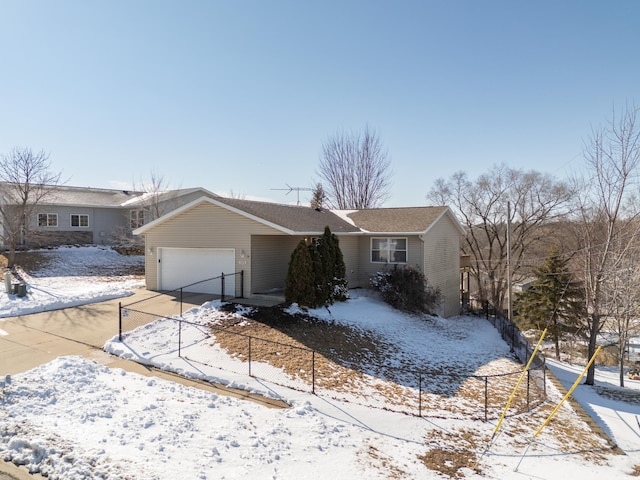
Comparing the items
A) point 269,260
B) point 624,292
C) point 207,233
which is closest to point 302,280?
point 269,260

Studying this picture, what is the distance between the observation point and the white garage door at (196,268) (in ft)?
54.9

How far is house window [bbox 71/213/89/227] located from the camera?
31.6m

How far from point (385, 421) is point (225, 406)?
3012mm

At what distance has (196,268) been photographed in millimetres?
17703

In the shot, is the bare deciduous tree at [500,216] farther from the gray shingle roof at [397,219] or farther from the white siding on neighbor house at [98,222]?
the white siding on neighbor house at [98,222]

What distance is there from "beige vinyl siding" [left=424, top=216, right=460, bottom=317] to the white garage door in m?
9.32

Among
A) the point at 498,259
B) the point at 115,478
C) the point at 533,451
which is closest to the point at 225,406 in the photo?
the point at 115,478

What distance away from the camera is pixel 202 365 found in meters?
9.87

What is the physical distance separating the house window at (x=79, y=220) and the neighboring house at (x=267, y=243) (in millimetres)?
16721

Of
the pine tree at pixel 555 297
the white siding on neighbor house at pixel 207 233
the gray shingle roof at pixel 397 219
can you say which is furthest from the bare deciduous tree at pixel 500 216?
the white siding on neighbor house at pixel 207 233

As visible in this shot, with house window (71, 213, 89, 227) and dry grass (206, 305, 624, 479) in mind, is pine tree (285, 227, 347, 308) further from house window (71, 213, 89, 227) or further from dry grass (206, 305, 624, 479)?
house window (71, 213, 89, 227)

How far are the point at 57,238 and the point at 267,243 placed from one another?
71.5 feet

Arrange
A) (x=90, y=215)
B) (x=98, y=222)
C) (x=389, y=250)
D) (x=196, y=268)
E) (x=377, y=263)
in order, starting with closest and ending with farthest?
(x=196, y=268) < (x=389, y=250) < (x=377, y=263) < (x=90, y=215) < (x=98, y=222)

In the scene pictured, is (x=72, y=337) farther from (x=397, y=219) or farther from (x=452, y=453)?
(x=397, y=219)
